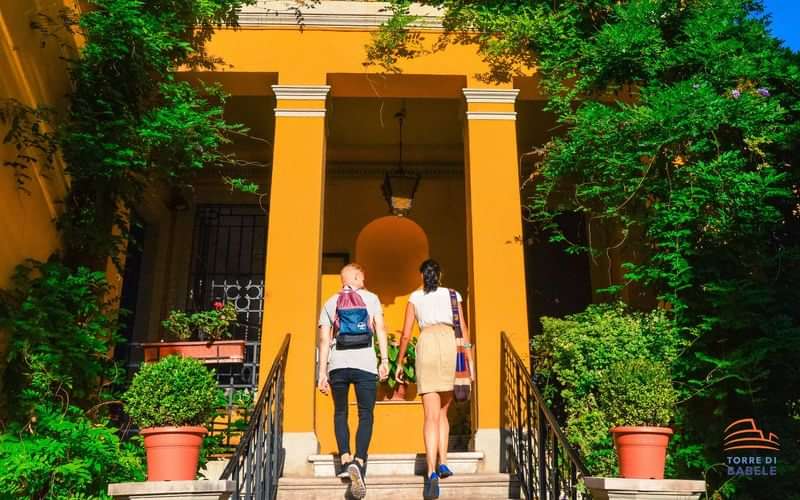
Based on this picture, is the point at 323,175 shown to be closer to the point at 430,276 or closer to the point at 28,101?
the point at 430,276

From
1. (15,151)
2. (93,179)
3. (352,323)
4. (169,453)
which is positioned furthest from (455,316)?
(15,151)

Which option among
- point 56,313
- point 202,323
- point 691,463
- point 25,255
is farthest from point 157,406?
point 691,463

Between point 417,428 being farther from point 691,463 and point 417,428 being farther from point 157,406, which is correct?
point 157,406

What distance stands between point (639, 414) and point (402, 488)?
1.83m

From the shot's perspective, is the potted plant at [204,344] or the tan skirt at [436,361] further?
the potted plant at [204,344]

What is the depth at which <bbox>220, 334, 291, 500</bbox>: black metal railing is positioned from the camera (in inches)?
166

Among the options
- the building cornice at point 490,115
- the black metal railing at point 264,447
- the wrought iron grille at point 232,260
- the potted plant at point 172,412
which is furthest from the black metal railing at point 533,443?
the wrought iron grille at point 232,260

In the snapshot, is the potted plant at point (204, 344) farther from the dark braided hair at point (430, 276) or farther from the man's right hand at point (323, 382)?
the dark braided hair at point (430, 276)

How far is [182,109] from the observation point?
6.45 meters

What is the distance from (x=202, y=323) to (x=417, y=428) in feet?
7.61

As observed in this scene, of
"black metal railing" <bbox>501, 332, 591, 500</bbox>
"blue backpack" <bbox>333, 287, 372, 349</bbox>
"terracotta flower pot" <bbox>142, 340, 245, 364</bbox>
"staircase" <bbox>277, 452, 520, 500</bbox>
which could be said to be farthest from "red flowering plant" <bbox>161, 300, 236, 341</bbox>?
"black metal railing" <bbox>501, 332, 591, 500</bbox>

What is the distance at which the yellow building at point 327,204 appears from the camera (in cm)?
618

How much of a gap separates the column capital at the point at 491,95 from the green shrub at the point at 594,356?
7.24 ft

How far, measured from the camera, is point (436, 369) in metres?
5.09
